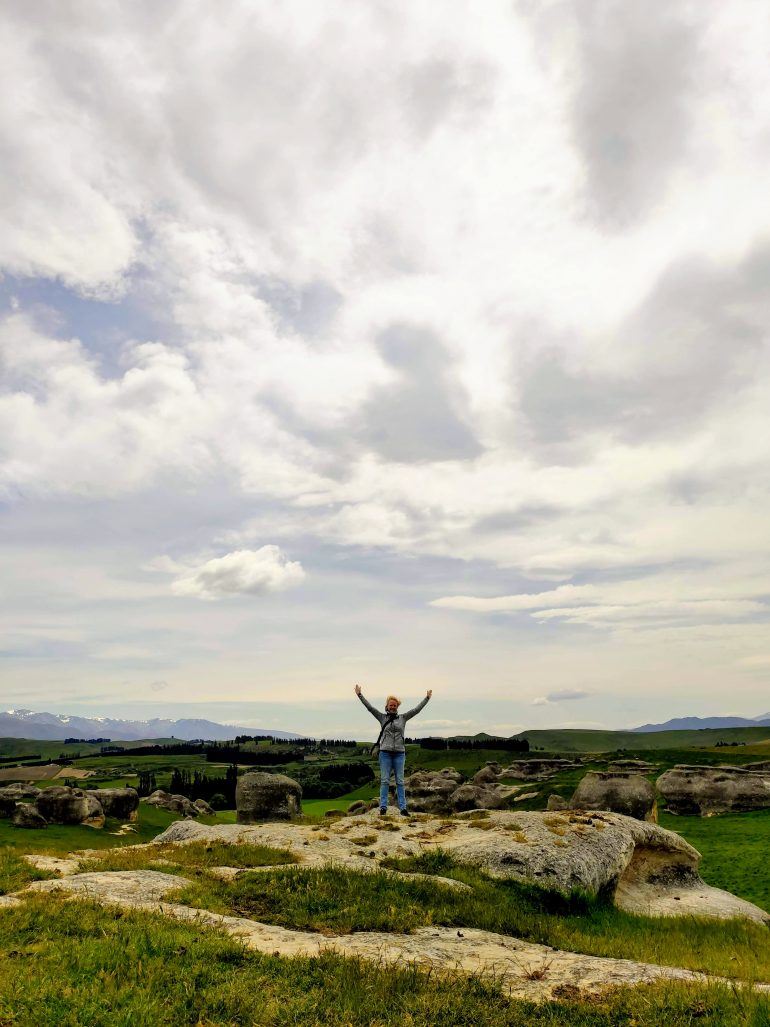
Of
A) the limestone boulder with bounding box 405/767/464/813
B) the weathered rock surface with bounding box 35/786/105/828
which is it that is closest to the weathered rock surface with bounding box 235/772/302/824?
the limestone boulder with bounding box 405/767/464/813

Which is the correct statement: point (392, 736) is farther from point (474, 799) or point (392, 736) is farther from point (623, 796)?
point (474, 799)

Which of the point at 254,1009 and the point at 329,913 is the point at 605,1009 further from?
the point at 329,913

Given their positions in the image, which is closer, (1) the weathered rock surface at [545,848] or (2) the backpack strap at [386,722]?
(1) the weathered rock surface at [545,848]

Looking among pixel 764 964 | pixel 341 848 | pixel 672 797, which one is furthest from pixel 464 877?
pixel 672 797

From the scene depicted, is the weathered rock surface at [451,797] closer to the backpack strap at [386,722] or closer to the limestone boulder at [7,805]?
the backpack strap at [386,722]

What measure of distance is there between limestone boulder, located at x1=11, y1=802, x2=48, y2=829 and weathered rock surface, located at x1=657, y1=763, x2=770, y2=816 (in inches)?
2645

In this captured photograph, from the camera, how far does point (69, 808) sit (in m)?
73.0

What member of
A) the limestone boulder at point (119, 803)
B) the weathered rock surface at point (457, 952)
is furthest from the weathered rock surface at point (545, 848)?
the limestone boulder at point (119, 803)

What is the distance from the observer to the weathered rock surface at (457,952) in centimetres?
895

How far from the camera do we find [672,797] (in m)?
58.6

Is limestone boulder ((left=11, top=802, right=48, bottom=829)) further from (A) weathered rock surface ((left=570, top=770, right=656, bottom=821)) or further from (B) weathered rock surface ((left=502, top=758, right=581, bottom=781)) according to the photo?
(B) weathered rock surface ((left=502, top=758, right=581, bottom=781))

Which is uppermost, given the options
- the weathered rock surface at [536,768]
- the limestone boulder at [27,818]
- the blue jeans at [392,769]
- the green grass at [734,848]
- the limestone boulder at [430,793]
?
the blue jeans at [392,769]

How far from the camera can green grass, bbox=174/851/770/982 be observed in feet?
38.4

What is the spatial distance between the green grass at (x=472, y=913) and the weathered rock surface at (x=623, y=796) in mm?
21814
